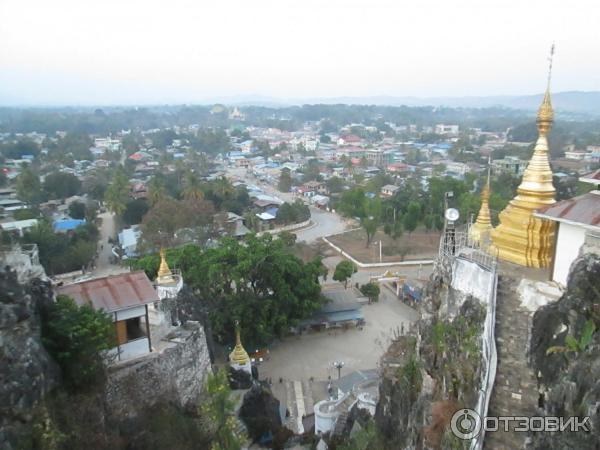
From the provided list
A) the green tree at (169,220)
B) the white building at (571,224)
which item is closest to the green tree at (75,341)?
the white building at (571,224)

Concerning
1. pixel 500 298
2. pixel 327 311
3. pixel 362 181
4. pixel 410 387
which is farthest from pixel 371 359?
pixel 362 181

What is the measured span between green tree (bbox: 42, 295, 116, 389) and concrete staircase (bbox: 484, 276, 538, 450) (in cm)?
959

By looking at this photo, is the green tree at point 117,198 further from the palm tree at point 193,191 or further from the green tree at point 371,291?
the green tree at point 371,291

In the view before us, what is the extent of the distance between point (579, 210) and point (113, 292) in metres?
13.0

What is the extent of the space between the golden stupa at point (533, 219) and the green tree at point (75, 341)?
1147cm

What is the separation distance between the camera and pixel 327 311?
2747cm

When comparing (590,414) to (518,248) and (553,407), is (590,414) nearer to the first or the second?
(553,407)

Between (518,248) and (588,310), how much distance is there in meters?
4.76

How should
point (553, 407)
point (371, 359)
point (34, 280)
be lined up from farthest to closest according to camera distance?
point (371, 359) < point (34, 280) < point (553, 407)

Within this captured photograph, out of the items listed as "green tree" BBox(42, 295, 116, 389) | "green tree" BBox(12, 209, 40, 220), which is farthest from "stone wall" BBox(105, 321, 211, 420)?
"green tree" BBox(12, 209, 40, 220)

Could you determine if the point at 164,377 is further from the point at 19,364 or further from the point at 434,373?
the point at 434,373

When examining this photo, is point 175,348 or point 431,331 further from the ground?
point 431,331

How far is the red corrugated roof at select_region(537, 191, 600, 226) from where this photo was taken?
437 inches

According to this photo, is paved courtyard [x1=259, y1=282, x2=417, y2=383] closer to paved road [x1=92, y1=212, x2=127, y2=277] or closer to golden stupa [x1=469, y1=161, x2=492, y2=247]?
golden stupa [x1=469, y1=161, x2=492, y2=247]
